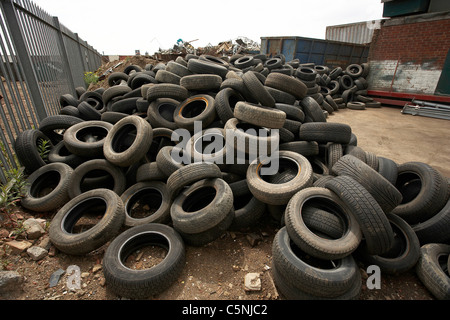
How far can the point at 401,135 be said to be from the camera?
22.5 feet

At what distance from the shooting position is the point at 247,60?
28.5 feet

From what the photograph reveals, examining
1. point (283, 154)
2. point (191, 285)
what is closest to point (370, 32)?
point (283, 154)

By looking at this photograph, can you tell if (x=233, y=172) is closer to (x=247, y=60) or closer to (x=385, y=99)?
(x=247, y=60)

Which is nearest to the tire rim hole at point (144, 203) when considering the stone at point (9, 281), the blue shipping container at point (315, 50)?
the stone at point (9, 281)

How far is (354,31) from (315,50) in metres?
7.32

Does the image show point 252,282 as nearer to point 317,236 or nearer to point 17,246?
point 317,236

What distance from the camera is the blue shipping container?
12.6m

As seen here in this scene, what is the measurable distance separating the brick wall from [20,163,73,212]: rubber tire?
14116 millimetres

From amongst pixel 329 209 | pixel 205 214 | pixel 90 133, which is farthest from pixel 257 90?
pixel 90 133

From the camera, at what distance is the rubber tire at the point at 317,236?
2.24 m

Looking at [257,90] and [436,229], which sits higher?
[257,90]

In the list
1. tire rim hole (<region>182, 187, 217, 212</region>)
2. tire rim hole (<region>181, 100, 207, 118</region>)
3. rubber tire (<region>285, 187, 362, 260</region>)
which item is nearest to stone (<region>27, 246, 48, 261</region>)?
tire rim hole (<region>182, 187, 217, 212</region>)

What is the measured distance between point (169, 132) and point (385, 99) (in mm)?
12132

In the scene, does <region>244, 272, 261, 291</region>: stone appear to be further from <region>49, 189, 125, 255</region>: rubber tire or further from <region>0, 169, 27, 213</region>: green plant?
<region>0, 169, 27, 213</region>: green plant
